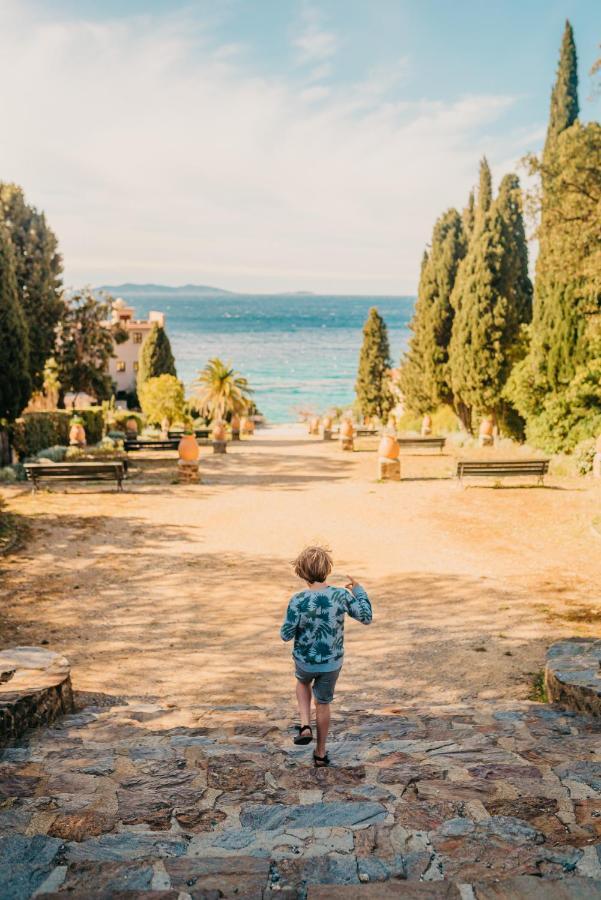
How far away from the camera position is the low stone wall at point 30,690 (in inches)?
181

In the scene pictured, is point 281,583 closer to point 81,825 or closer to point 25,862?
point 81,825

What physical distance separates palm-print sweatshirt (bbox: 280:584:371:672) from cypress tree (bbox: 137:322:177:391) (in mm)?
47563

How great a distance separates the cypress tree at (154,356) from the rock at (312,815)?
159ft

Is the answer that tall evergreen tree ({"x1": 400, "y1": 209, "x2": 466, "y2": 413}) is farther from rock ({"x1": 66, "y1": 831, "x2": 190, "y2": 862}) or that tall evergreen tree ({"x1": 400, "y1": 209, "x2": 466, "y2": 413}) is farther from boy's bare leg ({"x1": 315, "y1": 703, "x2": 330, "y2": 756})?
rock ({"x1": 66, "y1": 831, "x2": 190, "y2": 862})

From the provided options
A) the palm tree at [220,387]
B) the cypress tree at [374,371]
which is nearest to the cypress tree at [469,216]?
the cypress tree at [374,371]

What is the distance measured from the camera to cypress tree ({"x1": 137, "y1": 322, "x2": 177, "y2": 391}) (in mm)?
50625

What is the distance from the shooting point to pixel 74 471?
16.0m

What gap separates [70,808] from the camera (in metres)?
3.50

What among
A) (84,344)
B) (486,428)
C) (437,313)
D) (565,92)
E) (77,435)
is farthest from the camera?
(437,313)

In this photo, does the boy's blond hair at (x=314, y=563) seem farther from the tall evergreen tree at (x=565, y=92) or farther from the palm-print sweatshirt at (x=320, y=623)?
the tall evergreen tree at (x=565, y=92)

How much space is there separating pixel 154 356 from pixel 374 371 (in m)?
16.6

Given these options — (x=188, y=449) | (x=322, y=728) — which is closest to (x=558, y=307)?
(x=188, y=449)

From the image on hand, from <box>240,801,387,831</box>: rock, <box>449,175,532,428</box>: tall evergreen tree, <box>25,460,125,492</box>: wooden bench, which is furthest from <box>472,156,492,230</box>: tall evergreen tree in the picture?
<box>240,801,387,831</box>: rock

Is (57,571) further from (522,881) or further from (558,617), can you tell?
(522,881)
